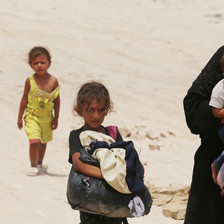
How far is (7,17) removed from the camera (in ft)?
57.6

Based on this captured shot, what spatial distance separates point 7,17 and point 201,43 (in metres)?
5.61

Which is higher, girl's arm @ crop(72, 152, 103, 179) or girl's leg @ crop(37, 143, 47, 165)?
girl's arm @ crop(72, 152, 103, 179)

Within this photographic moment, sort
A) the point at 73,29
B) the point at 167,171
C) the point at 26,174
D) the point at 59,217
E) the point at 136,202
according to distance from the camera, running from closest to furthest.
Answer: the point at 136,202 → the point at 59,217 → the point at 26,174 → the point at 167,171 → the point at 73,29

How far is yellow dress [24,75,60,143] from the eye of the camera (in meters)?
6.71

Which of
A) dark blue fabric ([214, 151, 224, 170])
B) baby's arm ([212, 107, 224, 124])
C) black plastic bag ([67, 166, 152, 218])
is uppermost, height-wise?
baby's arm ([212, 107, 224, 124])

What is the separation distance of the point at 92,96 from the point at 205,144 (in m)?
0.78

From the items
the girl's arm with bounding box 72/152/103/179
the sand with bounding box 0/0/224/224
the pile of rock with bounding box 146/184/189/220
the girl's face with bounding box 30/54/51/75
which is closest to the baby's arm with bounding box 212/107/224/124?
the girl's arm with bounding box 72/152/103/179

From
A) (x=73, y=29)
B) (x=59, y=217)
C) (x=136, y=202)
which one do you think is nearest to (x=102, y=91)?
(x=136, y=202)

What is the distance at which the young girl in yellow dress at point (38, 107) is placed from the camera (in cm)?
668

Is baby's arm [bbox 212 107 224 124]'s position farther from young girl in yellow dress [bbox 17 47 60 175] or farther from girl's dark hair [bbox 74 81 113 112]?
young girl in yellow dress [bbox 17 47 60 175]

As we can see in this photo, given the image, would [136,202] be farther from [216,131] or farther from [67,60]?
[67,60]

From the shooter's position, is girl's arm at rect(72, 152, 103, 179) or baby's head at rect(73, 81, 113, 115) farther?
baby's head at rect(73, 81, 113, 115)

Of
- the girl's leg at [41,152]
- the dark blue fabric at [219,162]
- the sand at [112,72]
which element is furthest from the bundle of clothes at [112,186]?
the girl's leg at [41,152]

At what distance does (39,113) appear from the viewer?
6785mm
